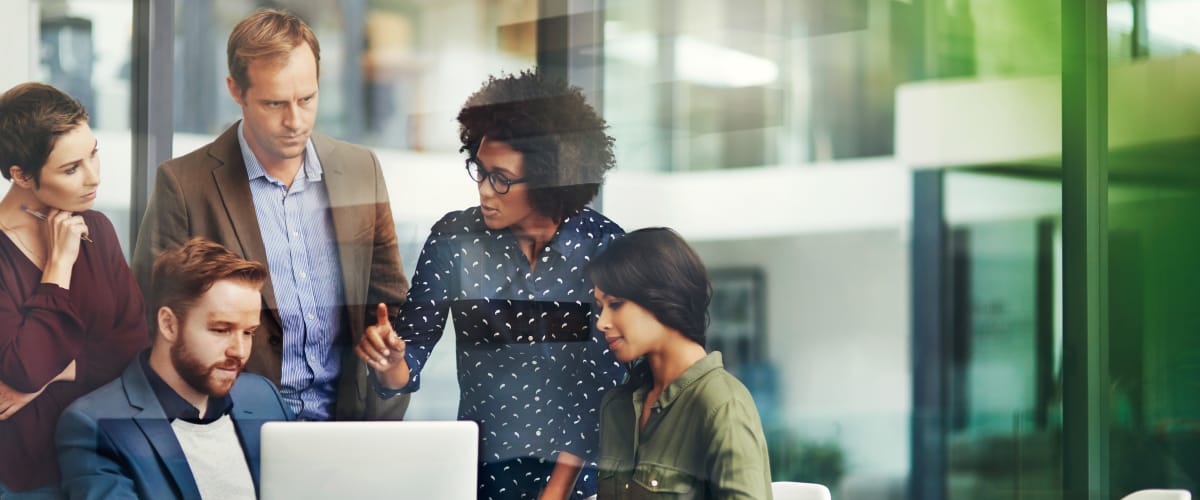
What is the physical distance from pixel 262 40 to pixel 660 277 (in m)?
1.60

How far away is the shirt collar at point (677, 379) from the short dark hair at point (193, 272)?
134 centimetres

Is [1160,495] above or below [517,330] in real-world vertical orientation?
below

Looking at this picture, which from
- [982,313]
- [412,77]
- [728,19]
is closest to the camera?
[982,313]

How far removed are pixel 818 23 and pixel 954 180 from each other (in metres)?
0.68

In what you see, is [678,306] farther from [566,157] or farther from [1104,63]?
[1104,63]

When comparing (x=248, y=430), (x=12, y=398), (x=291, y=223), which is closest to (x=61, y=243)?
(x=12, y=398)

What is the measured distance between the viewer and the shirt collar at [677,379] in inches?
146

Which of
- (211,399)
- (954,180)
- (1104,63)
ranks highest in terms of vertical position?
(1104,63)

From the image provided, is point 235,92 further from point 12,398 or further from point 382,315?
point 12,398

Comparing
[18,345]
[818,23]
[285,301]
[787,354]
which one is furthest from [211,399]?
[818,23]

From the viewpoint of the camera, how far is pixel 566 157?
401 centimetres

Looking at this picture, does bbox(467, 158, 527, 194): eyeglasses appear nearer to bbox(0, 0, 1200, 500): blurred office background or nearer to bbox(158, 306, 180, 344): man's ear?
bbox(0, 0, 1200, 500): blurred office background

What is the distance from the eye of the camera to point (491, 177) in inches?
160

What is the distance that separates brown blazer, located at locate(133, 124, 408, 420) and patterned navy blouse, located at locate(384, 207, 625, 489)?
0.46 feet
